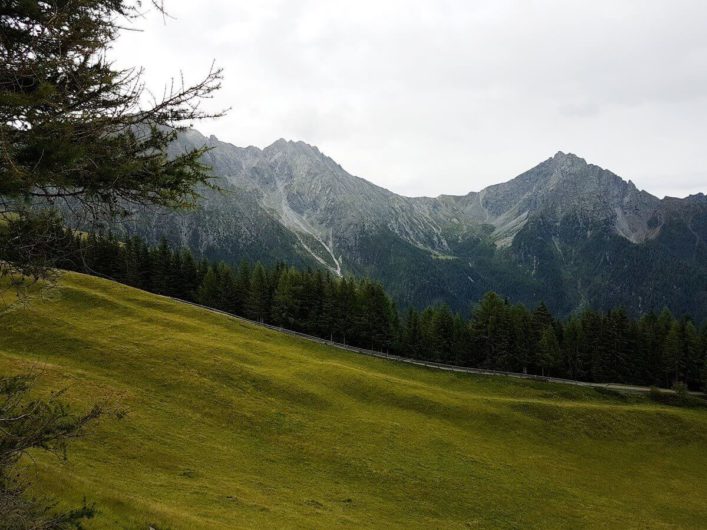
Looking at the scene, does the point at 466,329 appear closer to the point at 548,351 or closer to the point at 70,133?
the point at 548,351

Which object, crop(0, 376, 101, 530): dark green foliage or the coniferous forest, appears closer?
crop(0, 376, 101, 530): dark green foliage

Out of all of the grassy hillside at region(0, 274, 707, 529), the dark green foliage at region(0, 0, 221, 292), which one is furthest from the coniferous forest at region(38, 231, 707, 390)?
the dark green foliage at region(0, 0, 221, 292)

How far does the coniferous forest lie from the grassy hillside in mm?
19913

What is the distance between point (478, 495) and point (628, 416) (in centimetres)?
3560

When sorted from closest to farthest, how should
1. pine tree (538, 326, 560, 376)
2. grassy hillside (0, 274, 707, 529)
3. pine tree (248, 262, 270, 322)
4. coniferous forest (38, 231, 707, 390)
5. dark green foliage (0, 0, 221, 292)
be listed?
dark green foliage (0, 0, 221, 292)
grassy hillside (0, 274, 707, 529)
pine tree (538, 326, 560, 376)
coniferous forest (38, 231, 707, 390)
pine tree (248, 262, 270, 322)

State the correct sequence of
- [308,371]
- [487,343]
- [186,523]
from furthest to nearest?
[487,343] < [308,371] < [186,523]

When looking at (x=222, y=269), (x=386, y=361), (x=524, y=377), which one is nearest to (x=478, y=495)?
(x=386, y=361)

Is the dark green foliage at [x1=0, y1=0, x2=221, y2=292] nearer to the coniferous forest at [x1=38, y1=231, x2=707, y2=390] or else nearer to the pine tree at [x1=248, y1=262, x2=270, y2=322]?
the coniferous forest at [x1=38, y1=231, x2=707, y2=390]

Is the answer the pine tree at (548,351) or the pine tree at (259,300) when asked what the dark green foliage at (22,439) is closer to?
the pine tree at (259,300)

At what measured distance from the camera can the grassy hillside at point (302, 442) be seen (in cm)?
2456

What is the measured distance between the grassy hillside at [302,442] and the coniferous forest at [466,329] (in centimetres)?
1991

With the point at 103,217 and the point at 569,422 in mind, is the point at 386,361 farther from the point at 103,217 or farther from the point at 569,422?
the point at 103,217

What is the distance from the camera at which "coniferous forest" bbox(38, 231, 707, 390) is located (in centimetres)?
8281

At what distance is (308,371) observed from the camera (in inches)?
2080
